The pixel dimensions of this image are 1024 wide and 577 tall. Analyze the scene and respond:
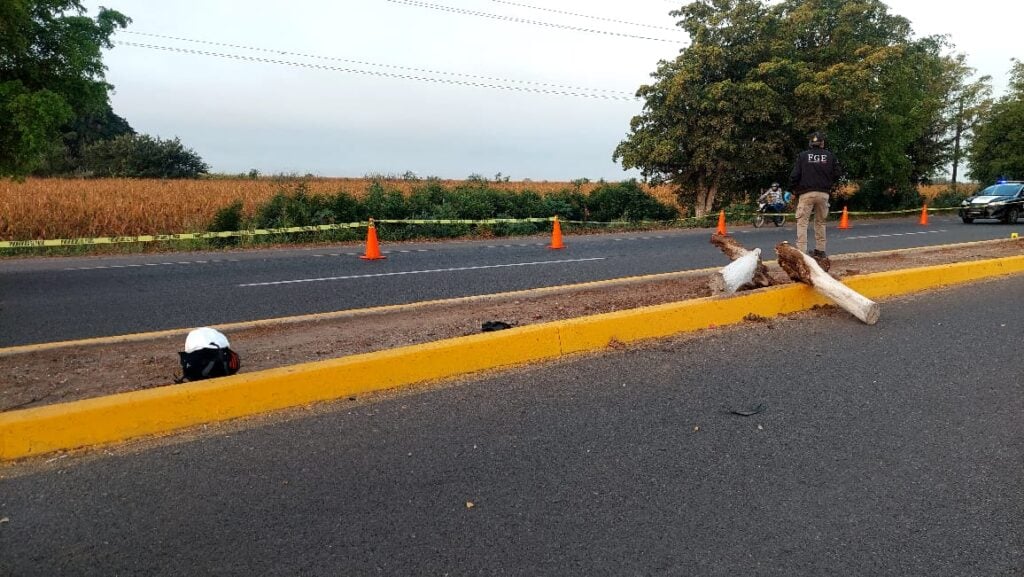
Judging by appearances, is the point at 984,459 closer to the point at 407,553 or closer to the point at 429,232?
the point at 407,553

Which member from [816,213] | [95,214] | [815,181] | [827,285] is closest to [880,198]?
[816,213]

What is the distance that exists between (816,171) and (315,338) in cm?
763

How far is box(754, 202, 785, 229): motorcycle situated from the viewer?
24.5 m

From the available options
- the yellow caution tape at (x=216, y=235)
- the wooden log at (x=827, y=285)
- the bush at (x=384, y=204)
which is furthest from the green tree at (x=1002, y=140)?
the wooden log at (x=827, y=285)

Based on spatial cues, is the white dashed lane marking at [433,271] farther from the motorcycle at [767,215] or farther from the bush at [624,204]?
the motorcycle at [767,215]

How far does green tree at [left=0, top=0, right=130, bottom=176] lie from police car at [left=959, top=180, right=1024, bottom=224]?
1192 inches

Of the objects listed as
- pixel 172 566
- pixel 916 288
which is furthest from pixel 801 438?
pixel 916 288

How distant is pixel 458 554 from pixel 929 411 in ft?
11.0

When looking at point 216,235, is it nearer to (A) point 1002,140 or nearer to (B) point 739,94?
(B) point 739,94

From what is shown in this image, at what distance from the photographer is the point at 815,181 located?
9.50 meters

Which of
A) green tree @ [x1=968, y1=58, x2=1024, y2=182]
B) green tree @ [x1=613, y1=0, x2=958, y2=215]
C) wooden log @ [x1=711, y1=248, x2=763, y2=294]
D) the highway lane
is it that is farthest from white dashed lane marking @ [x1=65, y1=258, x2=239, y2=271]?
green tree @ [x1=968, y1=58, x2=1024, y2=182]

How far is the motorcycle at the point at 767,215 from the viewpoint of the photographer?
2455 cm

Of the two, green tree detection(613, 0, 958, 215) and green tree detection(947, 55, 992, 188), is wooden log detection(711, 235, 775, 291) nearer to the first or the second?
green tree detection(613, 0, 958, 215)

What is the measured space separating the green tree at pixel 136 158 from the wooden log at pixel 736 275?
170 feet
